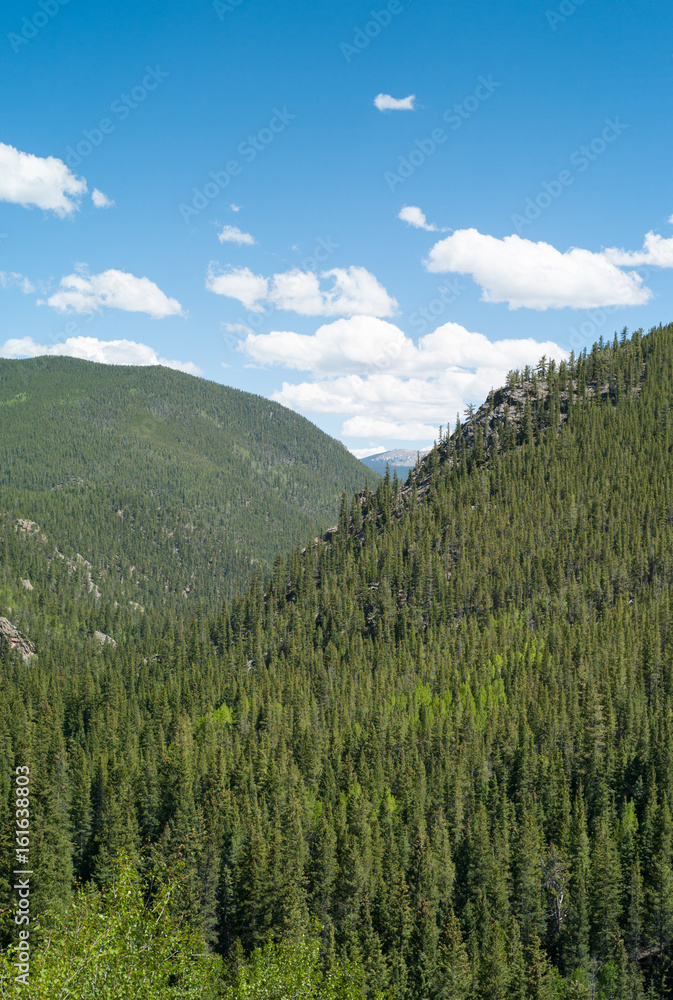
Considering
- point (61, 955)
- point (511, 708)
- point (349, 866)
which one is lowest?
point (349, 866)

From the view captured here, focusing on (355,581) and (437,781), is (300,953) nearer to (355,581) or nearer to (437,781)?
(437,781)

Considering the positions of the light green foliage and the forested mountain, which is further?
the forested mountain

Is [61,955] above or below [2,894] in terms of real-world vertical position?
above

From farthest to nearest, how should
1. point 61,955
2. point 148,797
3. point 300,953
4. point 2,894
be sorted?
1. point 148,797
2. point 2,894
3. point 300,953
4. point 61,955

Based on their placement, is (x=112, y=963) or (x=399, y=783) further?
(x=399, y=783)

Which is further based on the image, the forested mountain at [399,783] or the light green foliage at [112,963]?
the forested mountain at [399,783]

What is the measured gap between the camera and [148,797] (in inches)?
3607

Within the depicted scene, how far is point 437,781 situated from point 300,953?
7333 cm

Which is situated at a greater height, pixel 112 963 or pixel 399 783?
pixel 112 963

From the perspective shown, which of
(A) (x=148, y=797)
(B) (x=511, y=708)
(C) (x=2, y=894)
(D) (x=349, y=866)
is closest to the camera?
(C) (x=2, y=894)

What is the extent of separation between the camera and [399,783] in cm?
9788

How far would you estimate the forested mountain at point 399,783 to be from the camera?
58.3 meters

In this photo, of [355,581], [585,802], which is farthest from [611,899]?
[355,581]

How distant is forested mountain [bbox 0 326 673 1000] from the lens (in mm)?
58281
